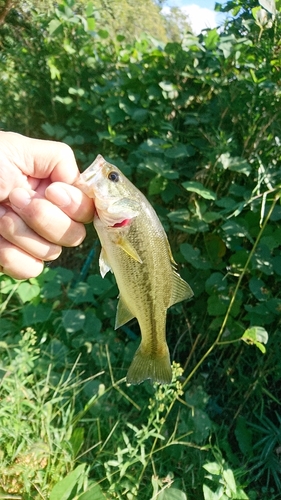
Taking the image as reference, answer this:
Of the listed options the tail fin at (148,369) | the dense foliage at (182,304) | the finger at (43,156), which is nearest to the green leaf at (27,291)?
the dense foliage at (182,304)

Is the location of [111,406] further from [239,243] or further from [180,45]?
[180,45]

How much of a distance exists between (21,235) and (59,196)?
18 cm

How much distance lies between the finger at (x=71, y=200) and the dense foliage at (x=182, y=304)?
3.77ft

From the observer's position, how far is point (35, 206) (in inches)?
51.3

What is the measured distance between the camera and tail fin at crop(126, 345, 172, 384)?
5.57 feet

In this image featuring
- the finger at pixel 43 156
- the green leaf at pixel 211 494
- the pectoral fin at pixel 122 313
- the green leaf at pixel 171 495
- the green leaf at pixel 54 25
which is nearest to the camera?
the finger at pixel 43 156

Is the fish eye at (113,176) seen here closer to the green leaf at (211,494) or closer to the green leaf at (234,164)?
the green leaf at (234,164)

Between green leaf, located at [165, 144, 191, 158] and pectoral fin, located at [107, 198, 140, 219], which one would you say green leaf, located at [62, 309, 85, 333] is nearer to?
green leaf, located at [165, 144, 191, 158]

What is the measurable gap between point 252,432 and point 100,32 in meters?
2.84

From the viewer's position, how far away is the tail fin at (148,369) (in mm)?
1698

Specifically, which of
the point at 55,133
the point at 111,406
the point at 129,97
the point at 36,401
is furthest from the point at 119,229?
the point at 55,133

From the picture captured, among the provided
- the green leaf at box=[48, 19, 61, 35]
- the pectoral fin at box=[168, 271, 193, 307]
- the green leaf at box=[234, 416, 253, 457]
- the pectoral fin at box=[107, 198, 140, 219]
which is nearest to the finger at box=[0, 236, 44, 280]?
the pectoral fin at box=[107, 198, 140, 219]

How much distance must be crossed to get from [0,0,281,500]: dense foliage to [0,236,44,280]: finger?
1008mm

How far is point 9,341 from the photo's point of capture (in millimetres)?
2697
